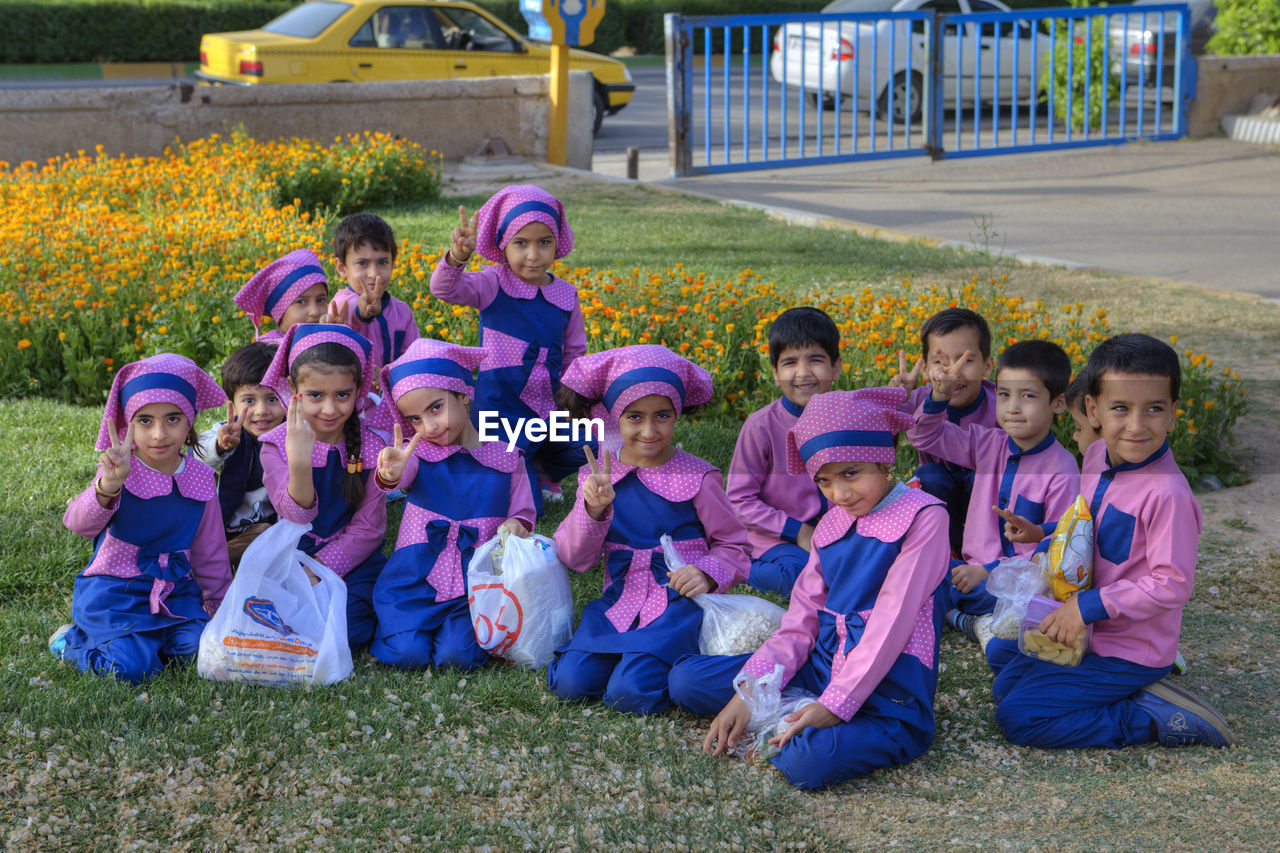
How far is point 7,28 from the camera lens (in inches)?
932

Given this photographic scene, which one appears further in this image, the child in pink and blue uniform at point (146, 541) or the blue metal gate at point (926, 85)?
the blue metal gate at point (926, 85)

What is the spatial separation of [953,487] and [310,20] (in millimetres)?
11948

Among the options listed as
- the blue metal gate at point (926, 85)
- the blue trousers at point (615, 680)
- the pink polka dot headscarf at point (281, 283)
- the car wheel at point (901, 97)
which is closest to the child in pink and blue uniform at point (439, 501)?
the blue trousers at point (615, 680)

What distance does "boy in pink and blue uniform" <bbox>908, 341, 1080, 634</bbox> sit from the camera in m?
3.93

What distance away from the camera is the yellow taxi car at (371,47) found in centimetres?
1341

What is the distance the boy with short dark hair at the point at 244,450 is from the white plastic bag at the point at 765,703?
189cm

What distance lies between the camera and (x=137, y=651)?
→ 3.48m

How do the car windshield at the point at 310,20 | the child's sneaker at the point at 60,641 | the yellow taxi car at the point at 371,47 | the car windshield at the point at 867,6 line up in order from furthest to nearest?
the car windshield at the point at 867,6
the car windshield at the point at 310,20
the yellow taxi car at the point at 371,47
the child's sneaker at the point at 60,641

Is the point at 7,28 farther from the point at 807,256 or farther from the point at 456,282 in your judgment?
the point at 456,282

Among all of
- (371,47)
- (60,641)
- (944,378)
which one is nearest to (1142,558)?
(944,378)

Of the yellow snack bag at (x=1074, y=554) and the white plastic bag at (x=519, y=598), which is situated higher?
the yellow snack bag at (x=1074, y=554)

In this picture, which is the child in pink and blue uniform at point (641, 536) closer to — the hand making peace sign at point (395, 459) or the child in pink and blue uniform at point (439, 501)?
the child in pink and blue uniform at point (439, 501)

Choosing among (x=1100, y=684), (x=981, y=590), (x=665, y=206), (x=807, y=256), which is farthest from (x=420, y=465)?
(x=665, y=206)

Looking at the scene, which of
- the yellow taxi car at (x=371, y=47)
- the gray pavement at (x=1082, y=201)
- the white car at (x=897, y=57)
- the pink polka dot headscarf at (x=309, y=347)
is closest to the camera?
the pink polka dot headscarf at (x=309, y=347)
